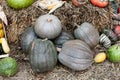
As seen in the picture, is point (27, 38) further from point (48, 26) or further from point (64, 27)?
point (64, 27)

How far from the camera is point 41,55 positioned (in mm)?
4789

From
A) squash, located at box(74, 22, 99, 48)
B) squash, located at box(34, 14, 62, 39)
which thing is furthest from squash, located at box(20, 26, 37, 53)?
squash, located at box(74, 22, 99, 48)

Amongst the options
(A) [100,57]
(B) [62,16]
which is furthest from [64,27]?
(A) [100,57]

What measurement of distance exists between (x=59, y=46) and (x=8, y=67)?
100 centimetres

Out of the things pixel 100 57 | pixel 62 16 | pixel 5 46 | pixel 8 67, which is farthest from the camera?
pixel 62 16

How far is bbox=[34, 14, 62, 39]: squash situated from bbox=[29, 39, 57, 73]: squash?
0.18m

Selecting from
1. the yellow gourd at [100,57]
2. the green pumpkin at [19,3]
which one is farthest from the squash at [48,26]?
the yellow gourd at [100,57]

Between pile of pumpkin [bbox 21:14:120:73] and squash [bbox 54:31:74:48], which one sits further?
squash [bbox 54:31:74:48]

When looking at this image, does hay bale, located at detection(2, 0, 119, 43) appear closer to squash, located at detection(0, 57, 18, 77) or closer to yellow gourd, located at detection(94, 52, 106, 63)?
yellow gourd, located at detection(94, 52, 106, 63)

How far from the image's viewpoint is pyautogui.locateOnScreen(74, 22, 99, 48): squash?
521 centimetres

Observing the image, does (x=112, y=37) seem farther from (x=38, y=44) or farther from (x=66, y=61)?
(x=38, y=44)

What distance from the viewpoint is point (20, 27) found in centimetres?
548

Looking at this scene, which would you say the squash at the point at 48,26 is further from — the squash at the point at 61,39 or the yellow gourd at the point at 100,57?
the yellow gourd at the point at 100,57

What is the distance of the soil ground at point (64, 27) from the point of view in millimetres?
4945
